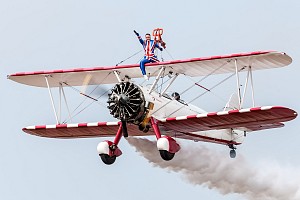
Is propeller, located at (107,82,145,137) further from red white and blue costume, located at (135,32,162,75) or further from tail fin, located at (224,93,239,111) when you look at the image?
tail fin, located at (224,93,239,111)

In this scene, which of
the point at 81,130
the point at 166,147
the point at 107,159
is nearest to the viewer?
the point at 166,147

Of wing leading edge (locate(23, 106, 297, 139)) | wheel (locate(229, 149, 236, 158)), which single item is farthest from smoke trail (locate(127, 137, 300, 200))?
wing leading edge (locate(23, 106, 297, 139))

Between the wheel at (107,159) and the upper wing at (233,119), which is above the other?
the upper wing at (233,119)

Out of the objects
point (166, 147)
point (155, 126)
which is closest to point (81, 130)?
point (155, 126)

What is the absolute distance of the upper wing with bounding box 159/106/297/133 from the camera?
28.6m

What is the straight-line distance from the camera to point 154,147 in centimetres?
3344

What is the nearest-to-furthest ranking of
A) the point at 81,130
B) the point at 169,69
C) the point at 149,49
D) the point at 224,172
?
the point at 169,69, the point at 149,49, the point at 81,130, the point at 224,172

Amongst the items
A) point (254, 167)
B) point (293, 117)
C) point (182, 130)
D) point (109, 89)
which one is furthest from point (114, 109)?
point (254, 167)

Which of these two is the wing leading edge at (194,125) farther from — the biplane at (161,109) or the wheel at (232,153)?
the wheel at (232,153)

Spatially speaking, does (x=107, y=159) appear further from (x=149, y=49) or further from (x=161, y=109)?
(x=149, y=49)

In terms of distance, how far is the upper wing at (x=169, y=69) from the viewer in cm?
2978

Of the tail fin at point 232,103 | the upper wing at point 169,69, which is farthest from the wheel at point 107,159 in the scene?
the tail fin at point 232,103

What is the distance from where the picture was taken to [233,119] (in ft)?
96.9

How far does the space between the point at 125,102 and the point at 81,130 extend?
13.5 ft
